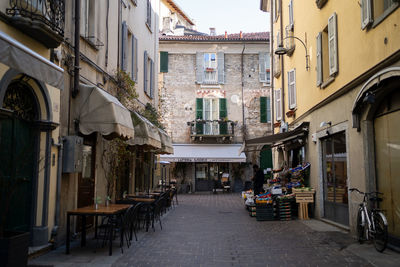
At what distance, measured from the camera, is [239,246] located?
7363mm

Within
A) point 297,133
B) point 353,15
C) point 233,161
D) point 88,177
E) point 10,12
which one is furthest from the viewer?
point 233,161

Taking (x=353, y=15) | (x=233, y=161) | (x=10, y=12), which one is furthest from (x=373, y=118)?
(x=233, y=161)

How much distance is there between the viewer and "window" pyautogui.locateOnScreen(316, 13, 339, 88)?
9.48 metres

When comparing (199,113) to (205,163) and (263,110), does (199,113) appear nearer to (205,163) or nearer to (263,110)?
(205,163)

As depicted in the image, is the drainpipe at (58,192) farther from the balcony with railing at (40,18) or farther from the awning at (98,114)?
the balcony with railing at (40,18)

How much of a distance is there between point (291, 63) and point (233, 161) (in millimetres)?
10533

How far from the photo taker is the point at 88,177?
8.95 meters

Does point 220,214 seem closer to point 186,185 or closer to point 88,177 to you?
point 88,177

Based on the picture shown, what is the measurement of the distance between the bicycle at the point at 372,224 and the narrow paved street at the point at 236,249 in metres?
0.19

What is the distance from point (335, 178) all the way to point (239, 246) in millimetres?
4005

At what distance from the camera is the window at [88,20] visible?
8827 millimetres

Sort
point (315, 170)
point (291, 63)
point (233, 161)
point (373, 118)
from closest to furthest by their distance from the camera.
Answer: point (373, 118) < point (315, 170) < point (291, 63) < point (233, 161)

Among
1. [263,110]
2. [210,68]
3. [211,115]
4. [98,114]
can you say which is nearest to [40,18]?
[98,114]

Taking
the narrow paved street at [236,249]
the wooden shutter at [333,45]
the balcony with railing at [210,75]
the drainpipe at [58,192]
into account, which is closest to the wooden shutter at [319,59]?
the wooden shutter at [333,45]
